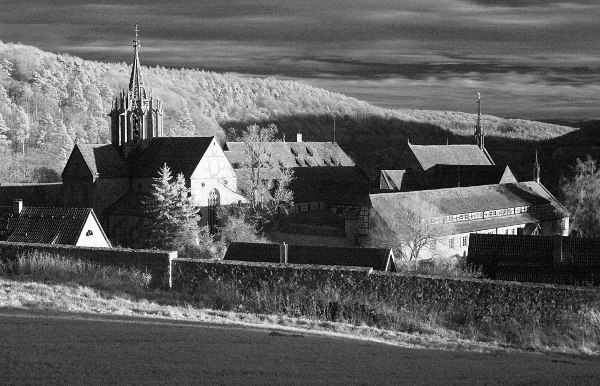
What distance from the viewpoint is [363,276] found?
22266 millimetres

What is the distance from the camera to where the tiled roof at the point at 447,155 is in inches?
3177

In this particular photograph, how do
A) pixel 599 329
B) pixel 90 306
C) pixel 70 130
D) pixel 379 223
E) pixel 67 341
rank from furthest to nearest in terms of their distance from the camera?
1. pixel 70 130
2. pixel 379 223
3. pixel 599 329
4. pixel 90 306
5. pixel 67 341

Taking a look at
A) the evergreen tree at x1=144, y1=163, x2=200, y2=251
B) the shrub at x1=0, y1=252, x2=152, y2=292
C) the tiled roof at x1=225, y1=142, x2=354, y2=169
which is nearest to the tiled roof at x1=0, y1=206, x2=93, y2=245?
the evergreen tree at x1=144, y1=163, x2=200, y2=251

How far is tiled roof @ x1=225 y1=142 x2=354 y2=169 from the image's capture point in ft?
249

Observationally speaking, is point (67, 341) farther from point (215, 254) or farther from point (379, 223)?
point (379, 223)

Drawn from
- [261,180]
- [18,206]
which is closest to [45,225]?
[18,206]

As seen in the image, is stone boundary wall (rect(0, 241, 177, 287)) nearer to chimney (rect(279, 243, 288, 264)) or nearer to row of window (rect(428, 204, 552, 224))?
chimney (rect(279, 243, 288, 264))

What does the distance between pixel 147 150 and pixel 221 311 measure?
151 feet

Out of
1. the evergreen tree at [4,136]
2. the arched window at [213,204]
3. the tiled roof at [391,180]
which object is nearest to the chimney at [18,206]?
the arched window at [213,204]

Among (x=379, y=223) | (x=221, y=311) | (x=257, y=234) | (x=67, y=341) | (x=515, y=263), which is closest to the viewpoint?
(x=67, y=341)

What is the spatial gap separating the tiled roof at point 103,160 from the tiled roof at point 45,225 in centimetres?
1884

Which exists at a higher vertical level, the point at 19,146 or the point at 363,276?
the point at 19,146

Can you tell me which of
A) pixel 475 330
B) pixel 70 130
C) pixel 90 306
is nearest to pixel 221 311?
pixel 90 306

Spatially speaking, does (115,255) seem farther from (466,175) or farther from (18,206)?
(466,175)
